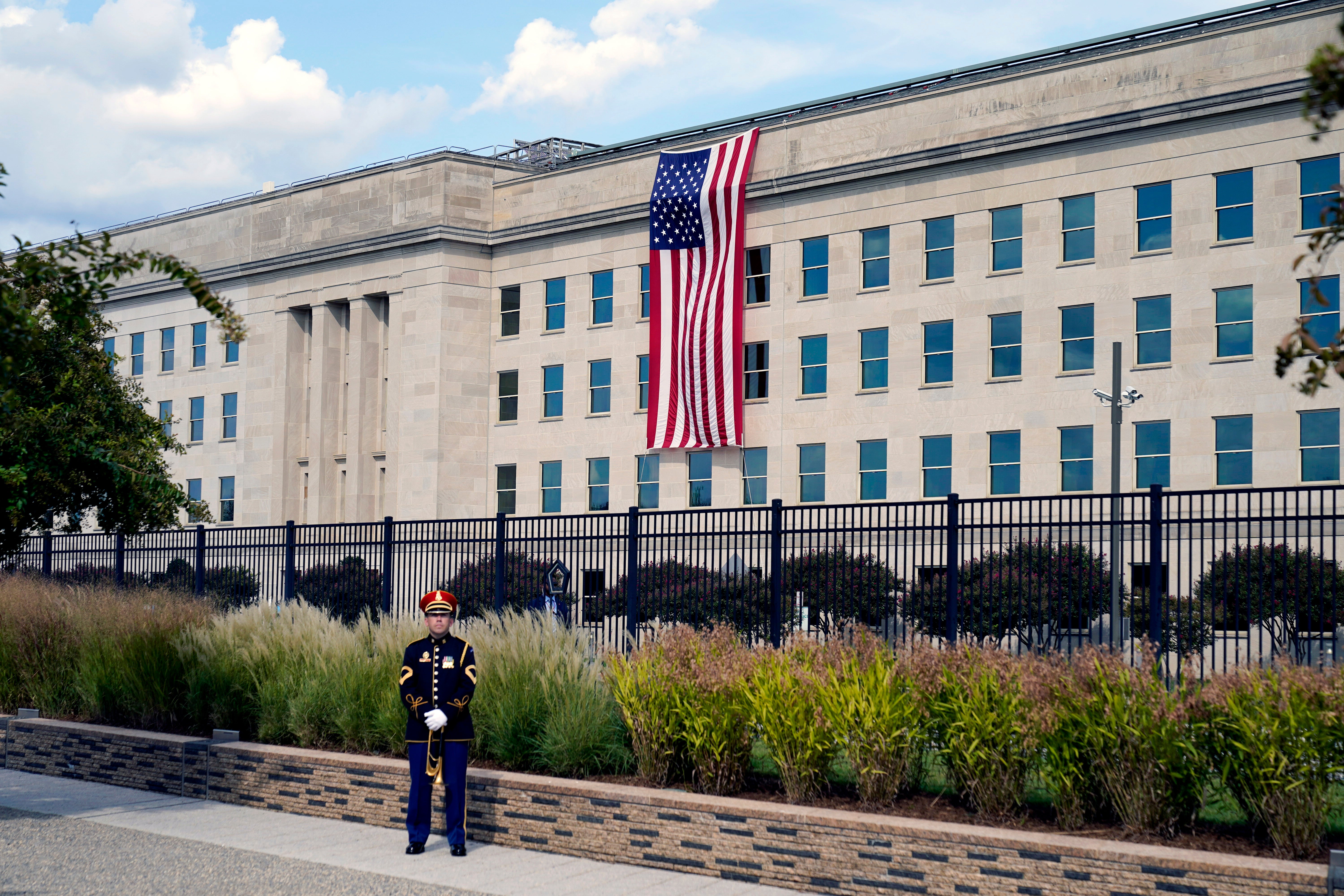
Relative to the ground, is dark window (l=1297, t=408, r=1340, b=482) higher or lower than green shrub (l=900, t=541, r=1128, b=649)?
higher

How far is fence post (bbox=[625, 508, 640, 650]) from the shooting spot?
14656 mm

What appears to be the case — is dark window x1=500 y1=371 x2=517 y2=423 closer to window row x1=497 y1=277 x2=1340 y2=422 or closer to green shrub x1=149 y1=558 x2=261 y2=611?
window row x1=497 y1=277 x2=1340 y2=422

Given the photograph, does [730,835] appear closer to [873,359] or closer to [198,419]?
[873,359]

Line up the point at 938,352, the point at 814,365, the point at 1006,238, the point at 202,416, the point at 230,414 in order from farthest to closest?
the point at 202,416 < the point at 230,414 < the point at 814,365 < the point at 938,352 < the point at 1006,238

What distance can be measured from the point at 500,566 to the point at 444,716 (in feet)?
19.5

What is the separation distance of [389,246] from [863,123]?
19614mm

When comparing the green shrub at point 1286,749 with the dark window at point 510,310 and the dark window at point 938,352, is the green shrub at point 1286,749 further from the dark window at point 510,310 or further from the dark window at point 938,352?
the dark window at point 510,310

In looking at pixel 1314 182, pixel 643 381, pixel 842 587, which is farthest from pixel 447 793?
pixel 643 381

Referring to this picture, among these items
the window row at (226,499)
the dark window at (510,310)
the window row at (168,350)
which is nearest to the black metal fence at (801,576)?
the dark window at (510,310)

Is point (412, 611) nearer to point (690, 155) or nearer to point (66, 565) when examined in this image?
point (66, 565)

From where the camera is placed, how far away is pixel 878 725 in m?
9.71

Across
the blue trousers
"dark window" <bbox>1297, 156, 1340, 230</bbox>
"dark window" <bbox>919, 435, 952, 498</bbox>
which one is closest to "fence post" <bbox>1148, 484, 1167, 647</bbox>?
the blue trousers

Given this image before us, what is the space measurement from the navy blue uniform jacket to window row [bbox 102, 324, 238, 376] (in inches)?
2041

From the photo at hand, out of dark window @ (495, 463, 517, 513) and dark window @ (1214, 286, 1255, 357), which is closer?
dark window @ (1214, 286, 1255, 357)
